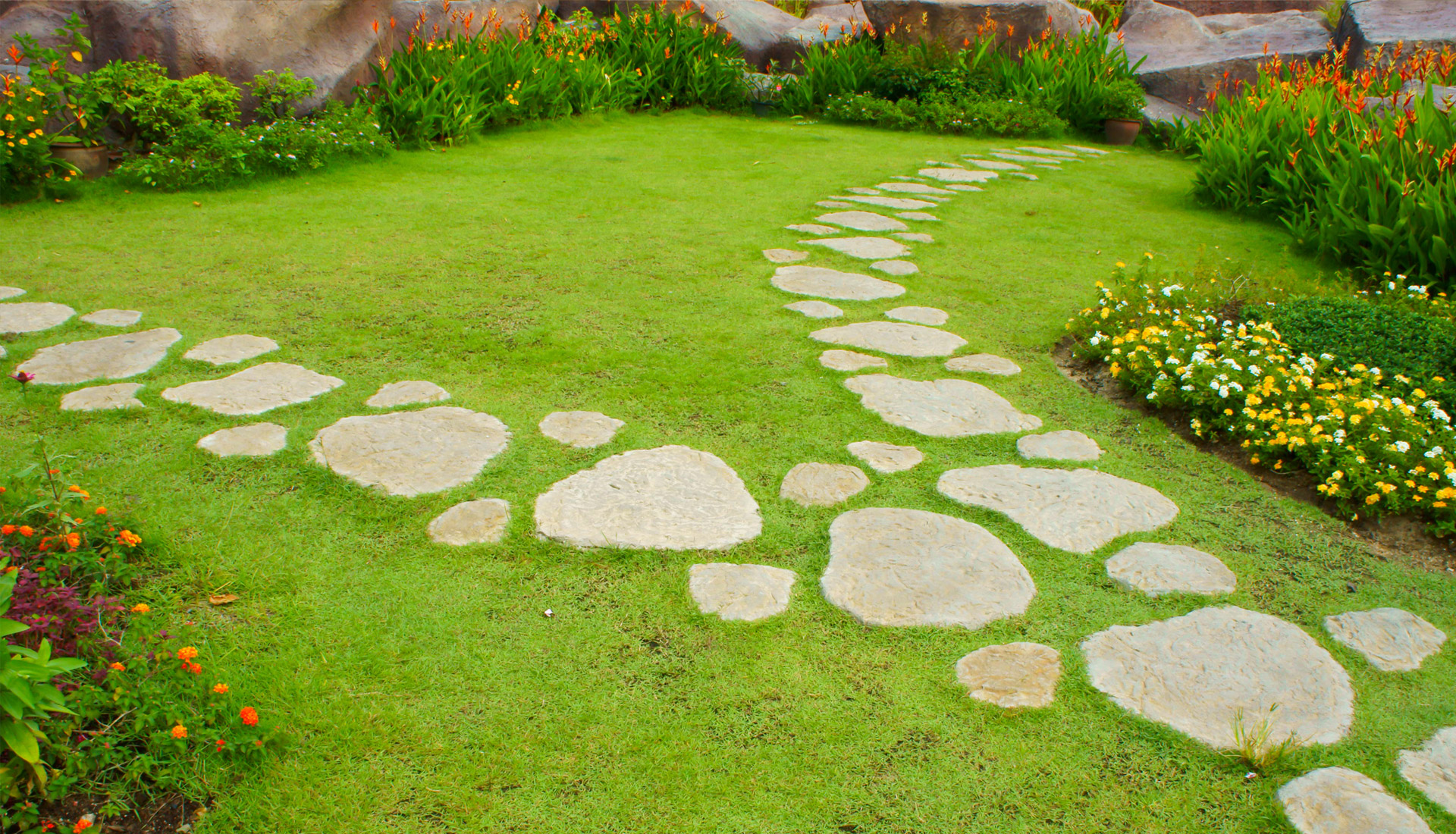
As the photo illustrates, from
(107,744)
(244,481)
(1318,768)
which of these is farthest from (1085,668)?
(244,481)

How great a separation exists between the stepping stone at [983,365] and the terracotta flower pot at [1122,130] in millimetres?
6931

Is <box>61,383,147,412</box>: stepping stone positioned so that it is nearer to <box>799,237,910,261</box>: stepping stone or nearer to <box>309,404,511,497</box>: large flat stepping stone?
<box>309,404,511,497</box>: large flat stepping stone

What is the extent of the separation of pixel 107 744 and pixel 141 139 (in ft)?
18.7

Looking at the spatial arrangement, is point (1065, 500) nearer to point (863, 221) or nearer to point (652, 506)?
point (652, 506)

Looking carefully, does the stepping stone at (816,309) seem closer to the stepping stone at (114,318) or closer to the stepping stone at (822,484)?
the stepping stone at (822,484)

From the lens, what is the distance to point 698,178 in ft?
21.0

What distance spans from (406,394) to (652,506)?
1053mm

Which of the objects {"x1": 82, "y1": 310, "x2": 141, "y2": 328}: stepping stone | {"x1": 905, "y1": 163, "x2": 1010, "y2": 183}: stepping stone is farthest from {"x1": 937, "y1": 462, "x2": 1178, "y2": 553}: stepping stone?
{"x1": 905, "y1": 163, "x2": 1010, "y2": 183}: stepping stone

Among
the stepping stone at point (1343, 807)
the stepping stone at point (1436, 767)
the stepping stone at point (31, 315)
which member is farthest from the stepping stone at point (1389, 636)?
the stepping stone at point (31, 315)

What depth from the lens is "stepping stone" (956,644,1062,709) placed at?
1.71 meters

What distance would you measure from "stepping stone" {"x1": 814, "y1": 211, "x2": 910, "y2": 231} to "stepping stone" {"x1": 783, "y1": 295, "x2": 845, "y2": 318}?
58.1 inches

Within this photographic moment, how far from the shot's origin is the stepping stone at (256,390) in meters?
2.68

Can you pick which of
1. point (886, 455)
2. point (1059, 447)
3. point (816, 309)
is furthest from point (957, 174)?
point (886, 455)

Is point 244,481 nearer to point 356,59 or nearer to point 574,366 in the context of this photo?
point 574,366
